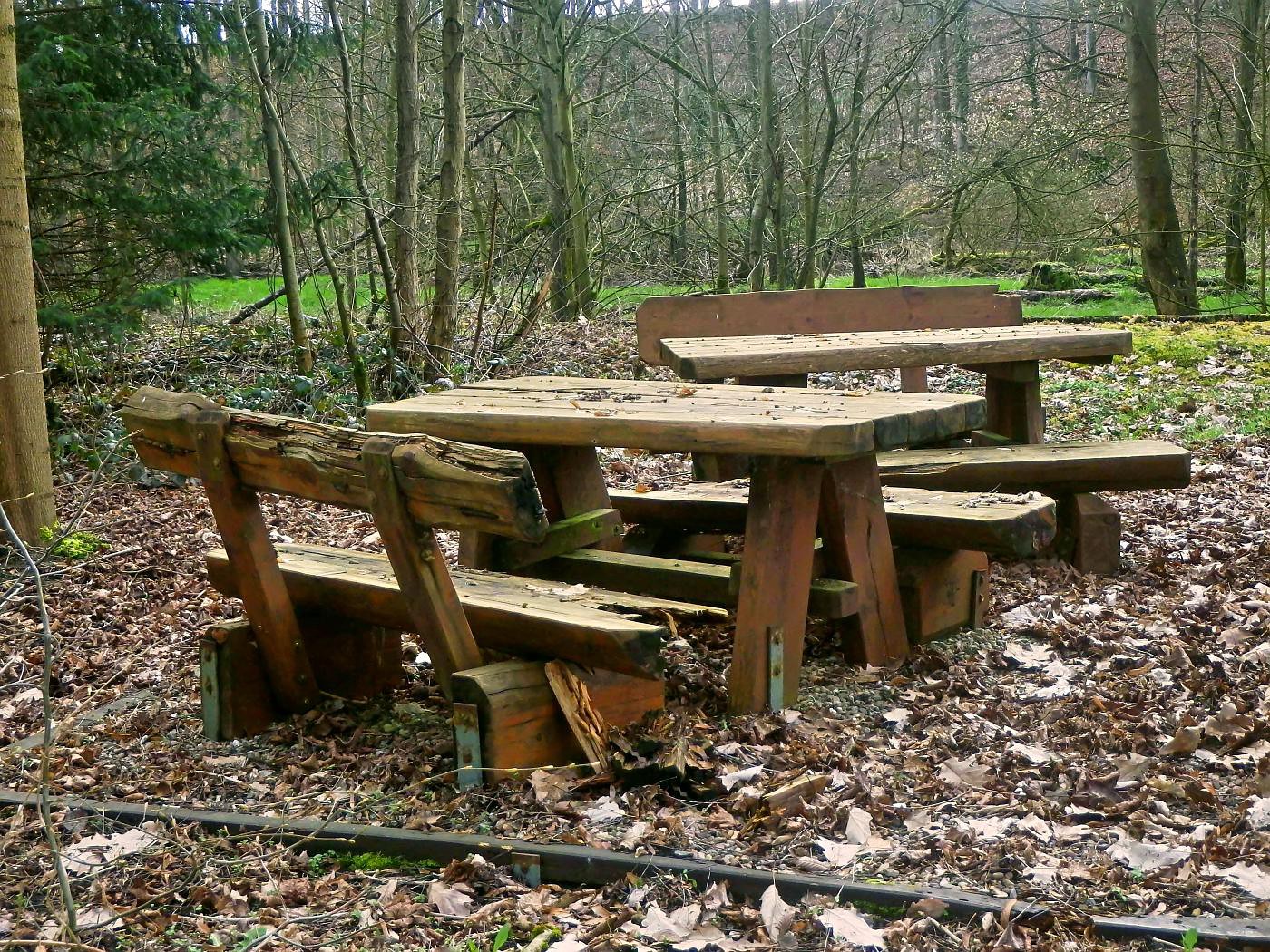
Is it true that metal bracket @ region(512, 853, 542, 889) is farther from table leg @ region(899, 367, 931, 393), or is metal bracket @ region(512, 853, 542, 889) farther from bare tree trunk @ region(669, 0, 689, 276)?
bare tree trunk @ region(669, 0, 689, 276)

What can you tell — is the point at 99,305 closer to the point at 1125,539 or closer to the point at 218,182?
the point at 218,182

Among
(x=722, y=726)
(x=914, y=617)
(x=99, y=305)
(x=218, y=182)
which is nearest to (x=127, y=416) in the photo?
(x=722, y=726)

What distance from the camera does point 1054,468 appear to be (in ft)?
17.9

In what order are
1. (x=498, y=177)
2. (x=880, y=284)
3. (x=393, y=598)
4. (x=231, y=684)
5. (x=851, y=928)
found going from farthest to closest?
1. (x=880, y=284)
2. (x=498, y=177)
3. (x=231, y=684)
4. (x=393, y=598)
5. (x=851, y=928)

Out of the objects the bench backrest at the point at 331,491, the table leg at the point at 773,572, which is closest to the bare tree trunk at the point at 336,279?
the bench backrest at the point at 331,491

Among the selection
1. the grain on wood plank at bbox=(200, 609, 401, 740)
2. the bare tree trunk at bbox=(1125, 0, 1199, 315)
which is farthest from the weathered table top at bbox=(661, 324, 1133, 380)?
the bare tree trunk at bbox=(1125, 0, 1199, 315)

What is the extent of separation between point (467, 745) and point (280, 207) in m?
7.76

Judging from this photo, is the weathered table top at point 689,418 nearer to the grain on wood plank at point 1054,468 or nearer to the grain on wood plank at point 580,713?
the grain on wood plank at point 580,713

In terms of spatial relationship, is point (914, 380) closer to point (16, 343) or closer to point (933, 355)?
point (933, 355)

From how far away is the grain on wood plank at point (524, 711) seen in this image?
11.4 feet

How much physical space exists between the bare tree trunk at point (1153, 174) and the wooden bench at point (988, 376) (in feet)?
20.6

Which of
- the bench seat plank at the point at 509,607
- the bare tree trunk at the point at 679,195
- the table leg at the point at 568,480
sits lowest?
the bench seat plank at the point at 509,607

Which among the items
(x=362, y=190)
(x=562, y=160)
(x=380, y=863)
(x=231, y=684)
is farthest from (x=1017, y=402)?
(x=562, y=160)

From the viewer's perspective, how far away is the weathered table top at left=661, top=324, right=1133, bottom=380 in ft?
18.6
